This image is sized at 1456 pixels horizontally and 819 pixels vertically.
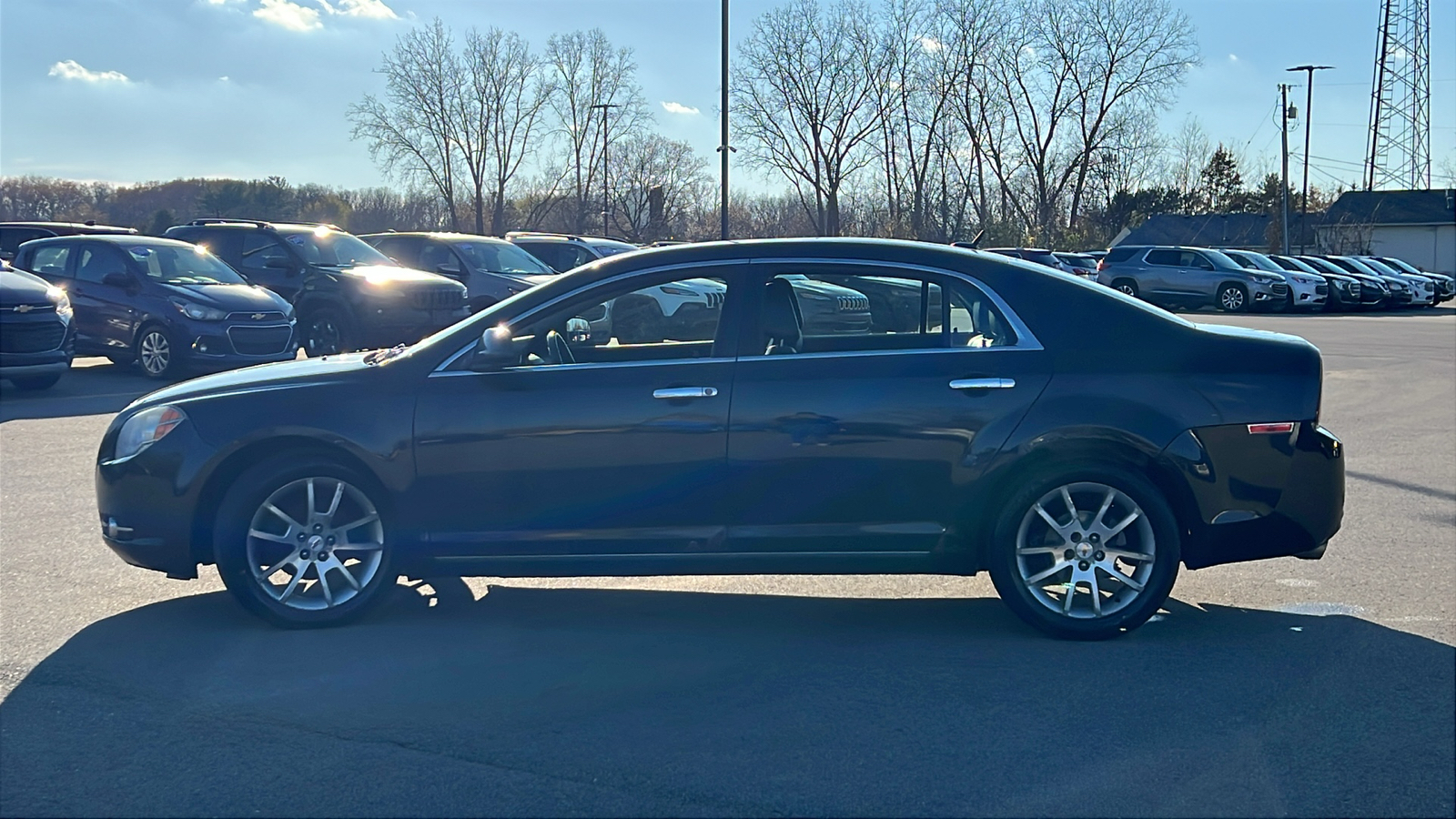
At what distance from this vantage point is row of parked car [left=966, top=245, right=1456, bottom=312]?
34.3 metres

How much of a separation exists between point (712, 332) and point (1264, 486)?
231 cm

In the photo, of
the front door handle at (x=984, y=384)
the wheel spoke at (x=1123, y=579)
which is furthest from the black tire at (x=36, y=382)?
the wheel spoke at (x=1123, y=579)

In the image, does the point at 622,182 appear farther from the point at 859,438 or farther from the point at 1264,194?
the point at 859,438

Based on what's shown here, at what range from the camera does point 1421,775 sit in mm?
3850

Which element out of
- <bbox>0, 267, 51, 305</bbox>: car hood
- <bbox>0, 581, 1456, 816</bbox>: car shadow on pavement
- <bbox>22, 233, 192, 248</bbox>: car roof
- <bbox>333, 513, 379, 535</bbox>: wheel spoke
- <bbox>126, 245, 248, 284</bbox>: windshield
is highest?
<bbox>22, 233, 192, 248</bbox>: car roof

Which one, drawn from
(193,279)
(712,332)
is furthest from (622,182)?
(712,332)

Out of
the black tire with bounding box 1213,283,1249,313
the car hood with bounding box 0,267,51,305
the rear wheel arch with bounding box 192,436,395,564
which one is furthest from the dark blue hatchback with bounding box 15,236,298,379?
the black tire with bounding box 1213,283,1249,313

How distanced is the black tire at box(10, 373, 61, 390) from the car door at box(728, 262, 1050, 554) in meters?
10.4

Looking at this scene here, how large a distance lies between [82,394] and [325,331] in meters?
3.52

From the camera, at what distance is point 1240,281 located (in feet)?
112

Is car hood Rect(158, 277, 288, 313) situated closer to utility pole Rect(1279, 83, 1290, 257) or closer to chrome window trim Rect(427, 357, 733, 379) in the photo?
chrome window trim Rect(427, 357, 733, 379)

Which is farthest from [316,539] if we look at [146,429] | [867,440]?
[867,440]

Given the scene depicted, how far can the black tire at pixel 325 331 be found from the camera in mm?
16219

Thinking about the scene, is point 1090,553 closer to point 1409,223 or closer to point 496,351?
point 496,351
